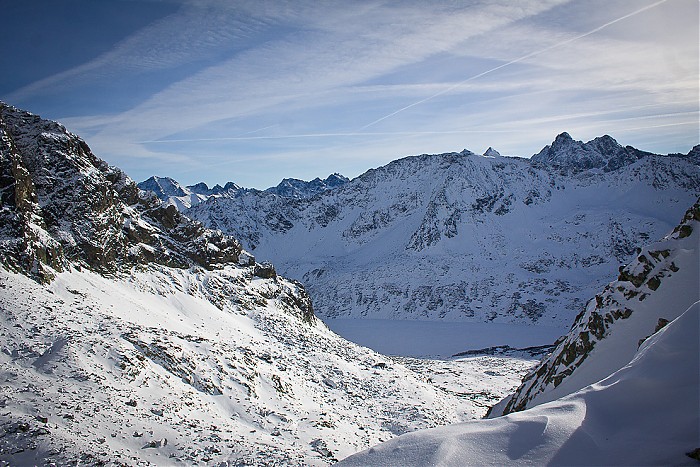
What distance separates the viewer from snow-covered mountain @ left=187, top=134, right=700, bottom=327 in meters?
83.1

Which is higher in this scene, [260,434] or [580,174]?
[580,174]

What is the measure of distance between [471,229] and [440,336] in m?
48.8

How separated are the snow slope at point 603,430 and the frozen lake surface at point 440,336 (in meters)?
54.6

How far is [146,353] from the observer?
18.8 m

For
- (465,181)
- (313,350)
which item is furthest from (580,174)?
(313,350)

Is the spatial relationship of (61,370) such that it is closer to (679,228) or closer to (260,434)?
(260,434)

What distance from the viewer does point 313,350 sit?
109 feet

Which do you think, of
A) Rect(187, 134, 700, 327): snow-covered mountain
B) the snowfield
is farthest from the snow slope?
Rect(187, 134, 700, 327): snow-covered mountain

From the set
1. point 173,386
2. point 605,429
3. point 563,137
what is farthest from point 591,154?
point 605,429

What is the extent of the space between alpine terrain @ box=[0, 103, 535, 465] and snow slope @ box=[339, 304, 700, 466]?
36.5 feet

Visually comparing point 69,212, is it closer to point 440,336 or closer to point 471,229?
point 440,336

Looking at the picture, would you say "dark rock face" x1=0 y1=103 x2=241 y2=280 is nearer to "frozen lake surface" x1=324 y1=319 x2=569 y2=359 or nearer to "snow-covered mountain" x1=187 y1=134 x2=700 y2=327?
"frozen lake surface" x1=324 y1=319 x2=569 y2=359

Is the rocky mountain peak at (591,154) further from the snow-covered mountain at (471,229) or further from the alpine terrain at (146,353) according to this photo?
the alpine terrain at (146,353)

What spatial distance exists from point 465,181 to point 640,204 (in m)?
46.9
